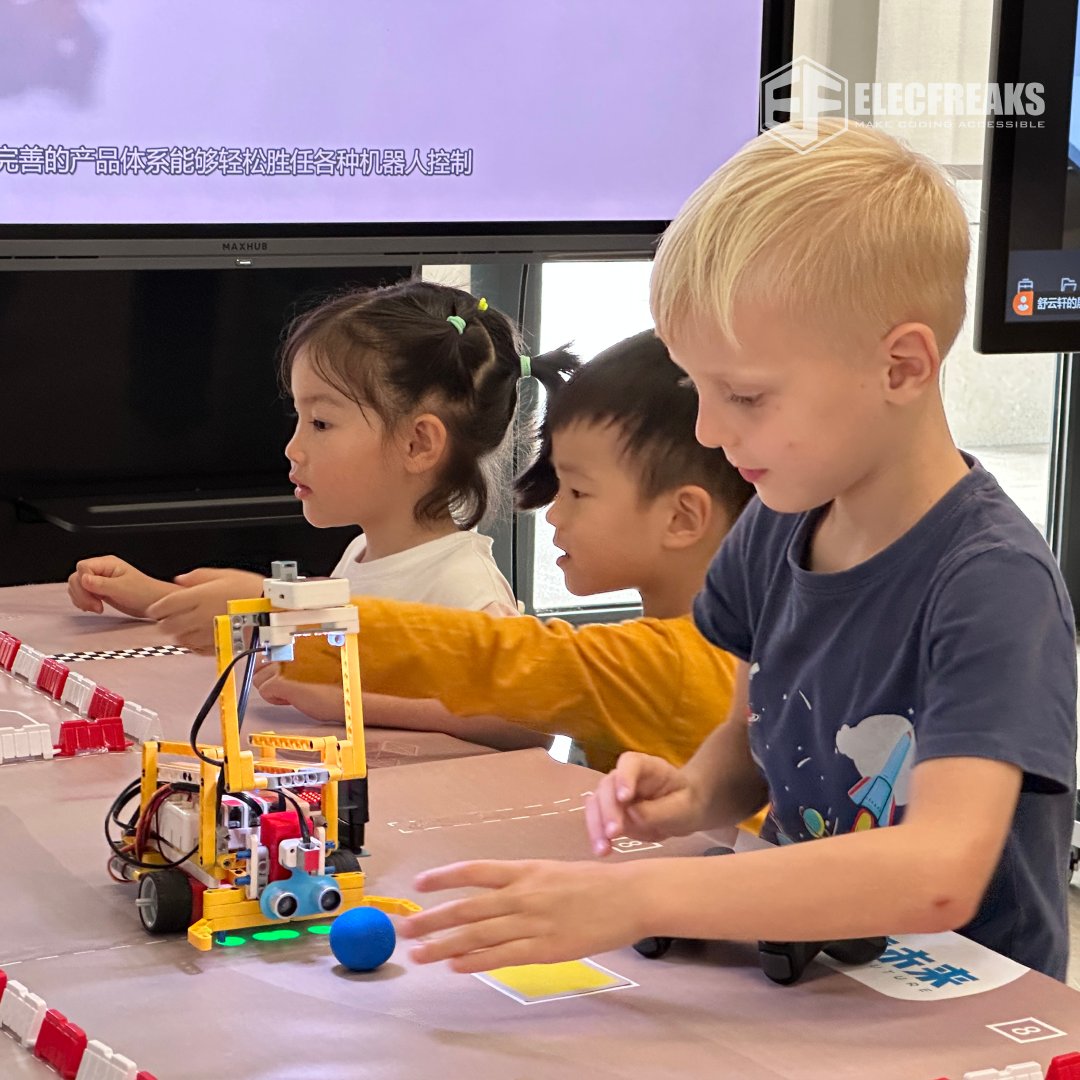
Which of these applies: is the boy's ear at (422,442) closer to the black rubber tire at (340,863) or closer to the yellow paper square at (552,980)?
the black rubber tire at (340,863)

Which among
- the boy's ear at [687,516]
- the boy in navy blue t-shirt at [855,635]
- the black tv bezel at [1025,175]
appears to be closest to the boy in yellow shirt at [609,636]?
the boy's ear at [687,516]

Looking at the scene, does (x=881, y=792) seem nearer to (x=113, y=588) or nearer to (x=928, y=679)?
(x=928, y=679)

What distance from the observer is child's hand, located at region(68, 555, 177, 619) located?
1.78 meters

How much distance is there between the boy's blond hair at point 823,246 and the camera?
89cm

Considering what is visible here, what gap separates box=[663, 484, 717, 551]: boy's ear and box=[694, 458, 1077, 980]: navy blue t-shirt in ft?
1.27

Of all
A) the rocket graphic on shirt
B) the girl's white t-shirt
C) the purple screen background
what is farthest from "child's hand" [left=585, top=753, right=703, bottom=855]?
the purple screen background

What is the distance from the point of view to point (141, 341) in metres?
2.20

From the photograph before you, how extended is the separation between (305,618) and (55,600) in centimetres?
106

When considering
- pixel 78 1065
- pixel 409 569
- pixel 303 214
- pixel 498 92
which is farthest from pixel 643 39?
pixel 78 1065

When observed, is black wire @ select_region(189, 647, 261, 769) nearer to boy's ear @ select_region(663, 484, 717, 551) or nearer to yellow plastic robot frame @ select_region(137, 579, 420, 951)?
yellow plastic robot frame @ select_region(137, 579, 420, 951)

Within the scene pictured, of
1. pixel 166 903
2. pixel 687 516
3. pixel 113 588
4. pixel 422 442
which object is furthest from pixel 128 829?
pixel 422 442

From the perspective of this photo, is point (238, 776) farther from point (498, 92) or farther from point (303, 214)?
point (498, 92)

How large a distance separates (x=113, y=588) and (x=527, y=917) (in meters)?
1.11

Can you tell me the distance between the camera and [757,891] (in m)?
0.82
